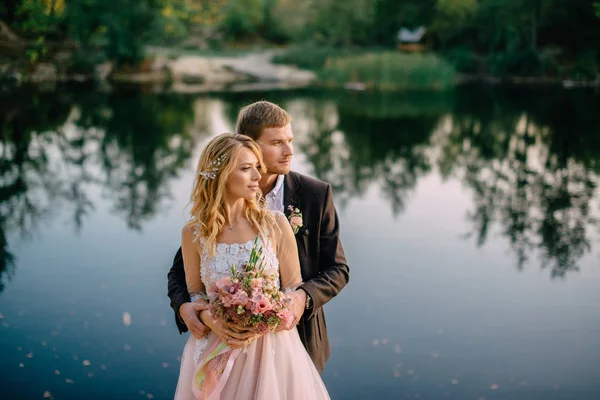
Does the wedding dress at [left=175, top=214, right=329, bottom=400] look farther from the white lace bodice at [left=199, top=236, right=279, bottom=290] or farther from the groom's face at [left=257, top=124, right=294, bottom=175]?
the groom's face at [left=257, top=124, right=294, bottom=175]

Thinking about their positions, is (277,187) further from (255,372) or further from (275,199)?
(255,372)

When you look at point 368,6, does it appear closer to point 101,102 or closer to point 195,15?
point 195,15

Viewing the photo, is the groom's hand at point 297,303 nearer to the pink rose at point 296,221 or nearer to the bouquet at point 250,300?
the bouquet at point 250,300

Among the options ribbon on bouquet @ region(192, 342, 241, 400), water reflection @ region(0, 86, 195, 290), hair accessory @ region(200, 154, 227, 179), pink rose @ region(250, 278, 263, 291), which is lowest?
water reflection @ region(0, 86, 195, 290)

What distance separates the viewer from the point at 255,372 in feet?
9.93

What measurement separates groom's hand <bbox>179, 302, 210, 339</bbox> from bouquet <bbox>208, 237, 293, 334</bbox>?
158 millimetres

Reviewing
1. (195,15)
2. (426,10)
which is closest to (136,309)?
(195,15)

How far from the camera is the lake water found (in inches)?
235

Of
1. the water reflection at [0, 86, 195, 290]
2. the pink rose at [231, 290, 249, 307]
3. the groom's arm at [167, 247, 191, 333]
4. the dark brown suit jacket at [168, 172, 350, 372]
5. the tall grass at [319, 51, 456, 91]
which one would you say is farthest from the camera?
the tall grass at [319, 51, 456, 91]

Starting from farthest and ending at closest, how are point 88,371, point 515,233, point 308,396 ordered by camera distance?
point 515,233, point 88,371, point 308,396

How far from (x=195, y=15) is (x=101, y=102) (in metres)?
17.6

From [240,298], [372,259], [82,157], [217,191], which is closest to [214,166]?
[217,191]

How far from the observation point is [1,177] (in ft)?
46.9

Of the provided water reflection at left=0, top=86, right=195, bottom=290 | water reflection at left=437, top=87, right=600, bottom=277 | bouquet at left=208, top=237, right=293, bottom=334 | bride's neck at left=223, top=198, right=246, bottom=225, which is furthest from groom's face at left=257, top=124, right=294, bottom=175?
water reflection at left=437, top=87, right=600, bottom=277
